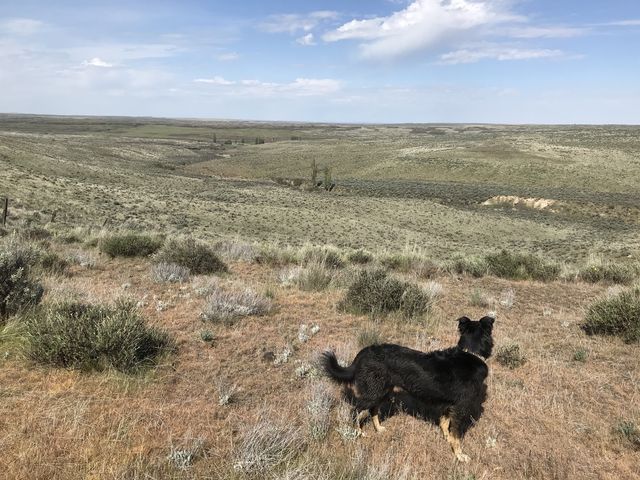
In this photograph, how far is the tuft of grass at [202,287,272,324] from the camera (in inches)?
232

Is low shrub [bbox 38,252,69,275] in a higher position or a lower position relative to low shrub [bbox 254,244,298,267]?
higher

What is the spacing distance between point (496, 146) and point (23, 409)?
291 ft

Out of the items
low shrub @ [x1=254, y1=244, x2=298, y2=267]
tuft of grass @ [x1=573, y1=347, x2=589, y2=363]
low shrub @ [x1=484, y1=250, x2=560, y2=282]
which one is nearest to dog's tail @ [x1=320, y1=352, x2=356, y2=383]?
tuft of grass @ [x1=573, y1=347, x2=589, y2=363]

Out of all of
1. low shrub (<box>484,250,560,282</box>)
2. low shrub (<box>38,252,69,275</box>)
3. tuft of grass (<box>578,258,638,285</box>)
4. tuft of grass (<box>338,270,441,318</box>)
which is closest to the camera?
tuft of grass (<box>338,270,441,318</box>)

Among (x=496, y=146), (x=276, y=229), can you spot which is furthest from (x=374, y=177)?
(x=276, y=229)

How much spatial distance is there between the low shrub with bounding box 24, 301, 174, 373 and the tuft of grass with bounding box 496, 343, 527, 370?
12.7 feet

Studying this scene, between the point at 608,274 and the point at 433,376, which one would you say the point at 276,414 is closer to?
the point at 433,376

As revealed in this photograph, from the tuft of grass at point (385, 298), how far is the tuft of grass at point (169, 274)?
293 cm

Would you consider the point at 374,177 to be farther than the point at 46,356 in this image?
Yes

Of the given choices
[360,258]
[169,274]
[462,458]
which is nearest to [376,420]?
[462,458]

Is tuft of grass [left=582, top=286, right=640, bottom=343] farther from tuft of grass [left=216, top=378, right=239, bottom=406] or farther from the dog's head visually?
tuft of grass [left=216, top=378, right=239, bottom=406]

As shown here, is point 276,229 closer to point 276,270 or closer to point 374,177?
point 276,270

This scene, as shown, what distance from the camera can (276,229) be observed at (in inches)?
1118

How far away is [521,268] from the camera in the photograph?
35.1 ft
